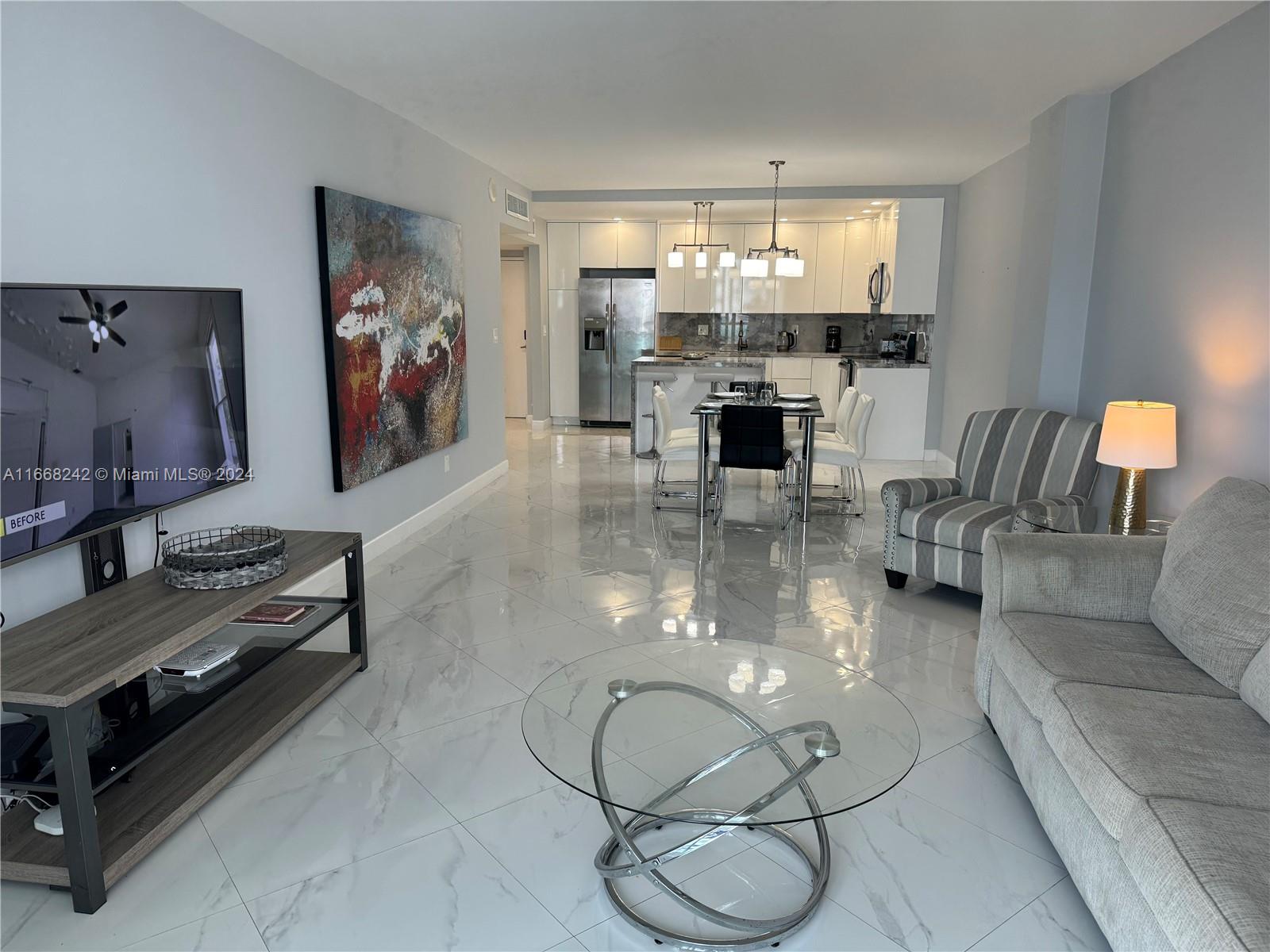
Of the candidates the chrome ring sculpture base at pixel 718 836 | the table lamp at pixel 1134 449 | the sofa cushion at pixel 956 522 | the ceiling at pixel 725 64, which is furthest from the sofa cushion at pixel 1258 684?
the ceiling at pixel 725 64

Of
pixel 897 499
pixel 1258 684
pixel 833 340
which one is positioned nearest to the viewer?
pixel 1258 684

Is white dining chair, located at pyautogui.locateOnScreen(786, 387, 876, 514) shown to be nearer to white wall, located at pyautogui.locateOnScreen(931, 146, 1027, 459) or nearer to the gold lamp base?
white wall, located at pyautogui.locateOnScreen(931, 146, 1027, 459)

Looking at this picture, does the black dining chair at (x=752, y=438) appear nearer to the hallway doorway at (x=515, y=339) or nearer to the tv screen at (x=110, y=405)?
the tv screen at (x=110, y=405)

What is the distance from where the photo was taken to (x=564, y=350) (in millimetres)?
9641

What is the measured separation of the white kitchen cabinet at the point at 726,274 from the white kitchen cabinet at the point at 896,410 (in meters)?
2.00

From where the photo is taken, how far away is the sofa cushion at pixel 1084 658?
7.17 feet

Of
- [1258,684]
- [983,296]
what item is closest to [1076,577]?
[1258,684]

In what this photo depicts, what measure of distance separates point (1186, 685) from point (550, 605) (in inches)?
103

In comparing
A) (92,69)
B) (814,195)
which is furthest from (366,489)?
(814,195)

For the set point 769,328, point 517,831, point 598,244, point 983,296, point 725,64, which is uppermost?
point 725,64

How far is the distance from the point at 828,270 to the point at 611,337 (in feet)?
8.27

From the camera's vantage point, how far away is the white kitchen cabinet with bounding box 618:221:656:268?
30.8 feet

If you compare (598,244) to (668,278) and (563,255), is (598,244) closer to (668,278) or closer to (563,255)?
(563,255)

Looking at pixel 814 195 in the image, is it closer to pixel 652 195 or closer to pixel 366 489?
pixel 652 195
